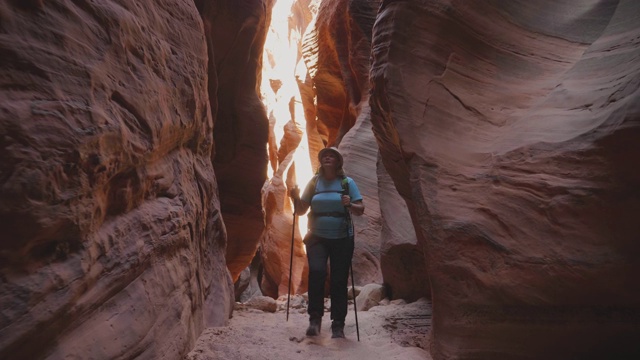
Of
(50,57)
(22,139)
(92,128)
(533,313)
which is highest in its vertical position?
(50,57)

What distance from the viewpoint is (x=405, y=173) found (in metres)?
5.16

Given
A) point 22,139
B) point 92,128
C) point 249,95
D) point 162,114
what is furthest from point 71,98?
A: point 249,95

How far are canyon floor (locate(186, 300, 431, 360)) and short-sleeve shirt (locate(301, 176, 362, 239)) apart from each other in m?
1.12

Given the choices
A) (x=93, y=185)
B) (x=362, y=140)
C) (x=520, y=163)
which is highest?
(x=362, y=140)

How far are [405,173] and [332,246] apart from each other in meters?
1.21

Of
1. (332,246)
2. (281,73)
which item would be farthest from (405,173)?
(281,73)

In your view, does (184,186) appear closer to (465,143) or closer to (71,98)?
(71,98)

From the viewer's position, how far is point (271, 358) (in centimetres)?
384

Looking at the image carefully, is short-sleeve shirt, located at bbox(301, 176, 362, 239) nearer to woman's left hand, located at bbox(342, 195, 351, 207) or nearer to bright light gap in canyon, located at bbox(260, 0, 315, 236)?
woman's left hand, located at bbox(342, 195, 351, 207)

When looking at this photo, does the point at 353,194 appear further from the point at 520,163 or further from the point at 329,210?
the point at 520,163

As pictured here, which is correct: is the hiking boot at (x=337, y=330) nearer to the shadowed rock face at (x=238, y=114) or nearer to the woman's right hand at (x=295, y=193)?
the woman's right hand at (x=295, y=193)

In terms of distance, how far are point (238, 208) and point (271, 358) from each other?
7.78 meters

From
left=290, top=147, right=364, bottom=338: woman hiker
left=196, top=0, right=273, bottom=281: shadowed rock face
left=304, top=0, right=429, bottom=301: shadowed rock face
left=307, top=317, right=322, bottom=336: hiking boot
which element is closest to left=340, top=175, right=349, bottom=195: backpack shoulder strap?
left=290, top=147, right=364, bottom=338: woman hiker

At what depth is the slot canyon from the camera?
2.14 m
